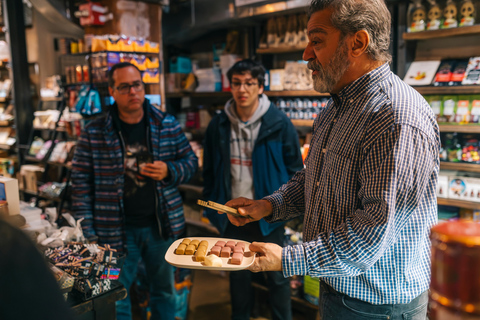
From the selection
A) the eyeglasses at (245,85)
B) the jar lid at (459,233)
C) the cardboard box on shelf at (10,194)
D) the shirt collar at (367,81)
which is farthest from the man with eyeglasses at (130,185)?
the jar lid at (459,233)

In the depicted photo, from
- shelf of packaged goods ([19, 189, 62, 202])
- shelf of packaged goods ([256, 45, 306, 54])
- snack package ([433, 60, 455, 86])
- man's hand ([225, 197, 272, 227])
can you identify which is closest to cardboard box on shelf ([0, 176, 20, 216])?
man's hand ([225, 197, 272, 227])

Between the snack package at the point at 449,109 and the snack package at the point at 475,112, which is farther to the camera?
the snack package at the point at 449,109

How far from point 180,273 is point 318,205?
1.98 m

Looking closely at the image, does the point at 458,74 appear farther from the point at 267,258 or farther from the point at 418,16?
the point at 267,258

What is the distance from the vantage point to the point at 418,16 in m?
2.76

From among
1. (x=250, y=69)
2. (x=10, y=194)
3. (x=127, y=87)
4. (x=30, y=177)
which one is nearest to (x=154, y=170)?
(x=127, y=87)

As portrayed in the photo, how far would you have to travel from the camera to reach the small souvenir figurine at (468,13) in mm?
2570

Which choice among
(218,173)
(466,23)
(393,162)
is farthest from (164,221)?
(466,23)

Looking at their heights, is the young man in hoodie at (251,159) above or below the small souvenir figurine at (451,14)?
below

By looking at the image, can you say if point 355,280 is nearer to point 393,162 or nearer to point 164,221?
point 393,162

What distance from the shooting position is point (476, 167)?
2.62m

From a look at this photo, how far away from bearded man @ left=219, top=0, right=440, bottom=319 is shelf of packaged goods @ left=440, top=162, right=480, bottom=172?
159 cm

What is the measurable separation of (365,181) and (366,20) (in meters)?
→ 0.52

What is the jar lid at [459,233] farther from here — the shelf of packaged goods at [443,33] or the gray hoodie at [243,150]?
the shelf of packaged goods at [443,33]
